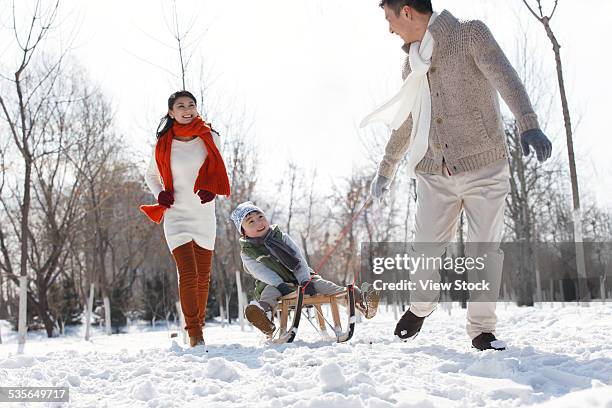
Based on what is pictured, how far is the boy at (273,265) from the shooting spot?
14.3ft

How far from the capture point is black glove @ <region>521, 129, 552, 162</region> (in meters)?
2.79

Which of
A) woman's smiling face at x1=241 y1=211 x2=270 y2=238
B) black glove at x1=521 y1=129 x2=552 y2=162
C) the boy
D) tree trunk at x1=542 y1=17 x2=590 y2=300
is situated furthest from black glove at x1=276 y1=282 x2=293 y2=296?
tree trunk at x1=542 y1=17 x2=590 y2=300

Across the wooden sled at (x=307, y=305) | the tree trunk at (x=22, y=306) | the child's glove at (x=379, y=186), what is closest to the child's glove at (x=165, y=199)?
the wooden sled at (x=307, y=305)

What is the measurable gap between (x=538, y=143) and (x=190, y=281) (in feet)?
8.49

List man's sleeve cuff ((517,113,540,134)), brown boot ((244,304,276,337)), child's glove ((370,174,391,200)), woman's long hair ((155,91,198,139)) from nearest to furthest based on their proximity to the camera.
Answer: man's sleeve cuff ((517,113,540,134)), child's glove ((370,174,391,200)), brown boot ((244,304,276,337)), woman's long hair ((155,91,198,139))

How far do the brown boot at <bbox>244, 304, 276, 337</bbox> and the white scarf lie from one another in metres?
1.50

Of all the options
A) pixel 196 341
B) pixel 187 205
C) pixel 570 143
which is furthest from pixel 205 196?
pixel 570 143

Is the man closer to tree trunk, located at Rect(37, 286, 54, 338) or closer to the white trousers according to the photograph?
the white trousers

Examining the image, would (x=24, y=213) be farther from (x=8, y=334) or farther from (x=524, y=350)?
(x=8, y=334)

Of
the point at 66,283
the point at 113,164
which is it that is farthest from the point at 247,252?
the point at 66,283

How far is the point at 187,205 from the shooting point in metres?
4.30

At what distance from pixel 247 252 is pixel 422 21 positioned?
7.51 ft

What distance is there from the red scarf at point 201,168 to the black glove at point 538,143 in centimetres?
225

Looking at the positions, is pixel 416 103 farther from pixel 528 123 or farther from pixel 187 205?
pixel 187 205
